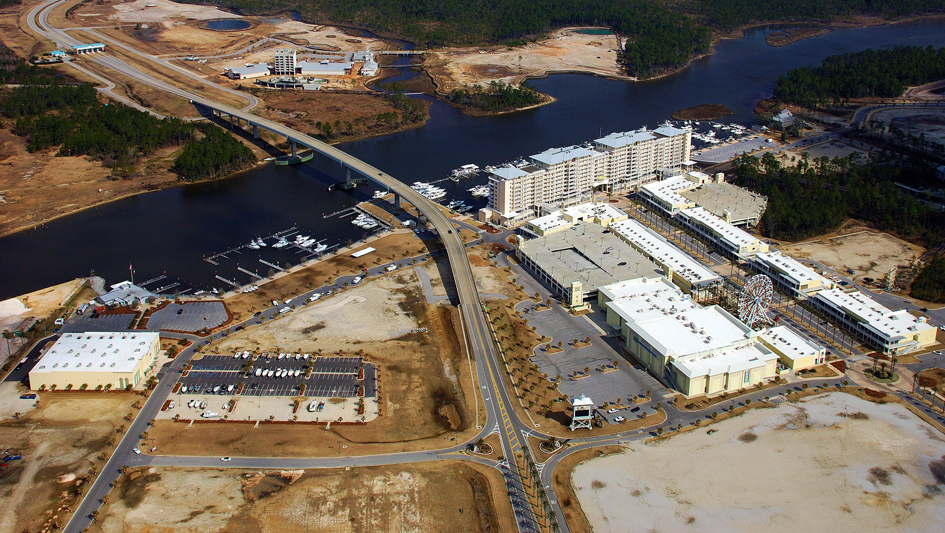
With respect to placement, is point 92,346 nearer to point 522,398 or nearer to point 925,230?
point 522,398

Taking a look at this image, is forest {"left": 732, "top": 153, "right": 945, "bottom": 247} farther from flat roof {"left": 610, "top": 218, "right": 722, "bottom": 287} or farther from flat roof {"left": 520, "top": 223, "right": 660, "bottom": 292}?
flat roof {"left": 520, "top": 223, "right": 660, "bottom": 292}

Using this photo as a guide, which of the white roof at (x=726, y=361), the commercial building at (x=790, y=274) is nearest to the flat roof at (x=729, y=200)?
→ the commercial building at (x=790, y=274)

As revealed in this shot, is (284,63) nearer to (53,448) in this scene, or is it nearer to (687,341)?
(53,448)

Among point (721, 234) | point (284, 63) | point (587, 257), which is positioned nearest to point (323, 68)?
point (284, 63)

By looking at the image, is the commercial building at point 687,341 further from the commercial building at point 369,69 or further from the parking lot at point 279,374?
the commercial building at point 369,69

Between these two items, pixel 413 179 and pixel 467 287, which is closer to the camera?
pixel 467 287

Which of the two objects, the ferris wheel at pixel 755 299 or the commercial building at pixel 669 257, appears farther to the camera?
the commercial building at pixel 669 257

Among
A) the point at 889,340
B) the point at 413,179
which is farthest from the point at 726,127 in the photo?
the point at 889,340
